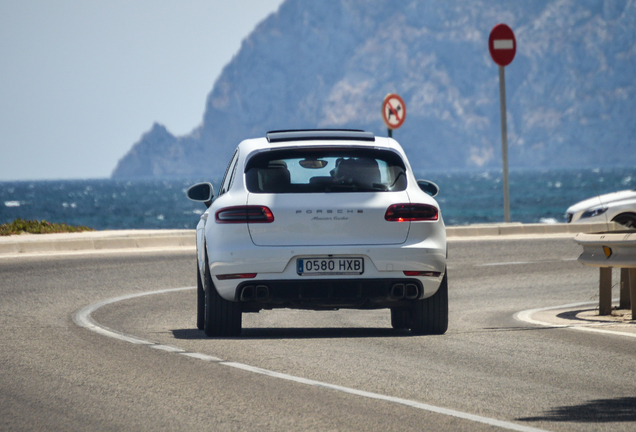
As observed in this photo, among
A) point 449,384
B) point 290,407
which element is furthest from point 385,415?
point 449,384

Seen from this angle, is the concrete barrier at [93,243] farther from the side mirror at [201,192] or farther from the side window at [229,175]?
the side window at [229,175]

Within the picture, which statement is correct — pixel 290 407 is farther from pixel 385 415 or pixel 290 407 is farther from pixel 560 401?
pixel 560 401

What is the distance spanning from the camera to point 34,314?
10.6 metres

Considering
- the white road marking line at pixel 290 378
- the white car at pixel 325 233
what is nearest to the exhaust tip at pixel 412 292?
the white car at pixel 325 233

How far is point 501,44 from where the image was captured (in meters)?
24.2

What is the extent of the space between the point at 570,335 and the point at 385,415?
12.6 ft

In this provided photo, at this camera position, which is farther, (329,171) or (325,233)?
(329,171)

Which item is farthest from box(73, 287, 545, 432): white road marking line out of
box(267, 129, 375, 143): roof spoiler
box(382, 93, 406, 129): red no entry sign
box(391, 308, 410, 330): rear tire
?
box(382, 93, 406, 129): red no entry sign

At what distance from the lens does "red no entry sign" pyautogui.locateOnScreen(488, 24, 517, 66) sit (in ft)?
79.0

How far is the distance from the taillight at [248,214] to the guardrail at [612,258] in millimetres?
3554

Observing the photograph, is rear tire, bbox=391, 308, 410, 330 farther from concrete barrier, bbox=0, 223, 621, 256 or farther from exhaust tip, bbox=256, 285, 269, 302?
concrete barrier, bbox=0, 223, 621, 256

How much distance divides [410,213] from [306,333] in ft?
6.00

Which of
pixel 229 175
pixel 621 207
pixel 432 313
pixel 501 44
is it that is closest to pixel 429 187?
pixel 432 313

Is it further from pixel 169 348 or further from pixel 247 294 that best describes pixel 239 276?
pixel 169 348
